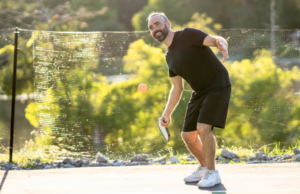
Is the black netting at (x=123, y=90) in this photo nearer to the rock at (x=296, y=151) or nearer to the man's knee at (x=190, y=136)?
the rock at (x=296, y=151)

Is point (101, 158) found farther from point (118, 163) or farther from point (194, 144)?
point (194, 144)

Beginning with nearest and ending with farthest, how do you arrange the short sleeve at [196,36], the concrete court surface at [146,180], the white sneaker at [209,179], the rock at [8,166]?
the short sleeve at [196,36] → the white sneaker at [209,179] → the concrete court surface at [146,180] → the rock at [8,166]

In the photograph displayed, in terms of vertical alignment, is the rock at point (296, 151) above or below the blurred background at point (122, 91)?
below

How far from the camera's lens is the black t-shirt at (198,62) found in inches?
143

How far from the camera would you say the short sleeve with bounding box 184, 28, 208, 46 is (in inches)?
141

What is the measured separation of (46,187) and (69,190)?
1.12 ft

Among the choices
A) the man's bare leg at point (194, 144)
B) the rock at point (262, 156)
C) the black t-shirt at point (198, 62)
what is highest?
the black t-shirt at point (198, 62)

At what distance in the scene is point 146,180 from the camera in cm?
436

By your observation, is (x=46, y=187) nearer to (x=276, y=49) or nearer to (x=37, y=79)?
(x=37, y=79)

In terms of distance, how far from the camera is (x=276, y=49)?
19.6ft

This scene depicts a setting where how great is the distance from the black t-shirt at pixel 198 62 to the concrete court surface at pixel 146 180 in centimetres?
110

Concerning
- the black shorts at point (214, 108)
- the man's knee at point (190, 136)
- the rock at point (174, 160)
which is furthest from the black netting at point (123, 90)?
the black shorts at point (214, 108)

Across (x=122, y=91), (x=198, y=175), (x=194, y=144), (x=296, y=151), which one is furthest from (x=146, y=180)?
(x=296, y=151)

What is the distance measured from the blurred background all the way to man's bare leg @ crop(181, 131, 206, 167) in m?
1.87
